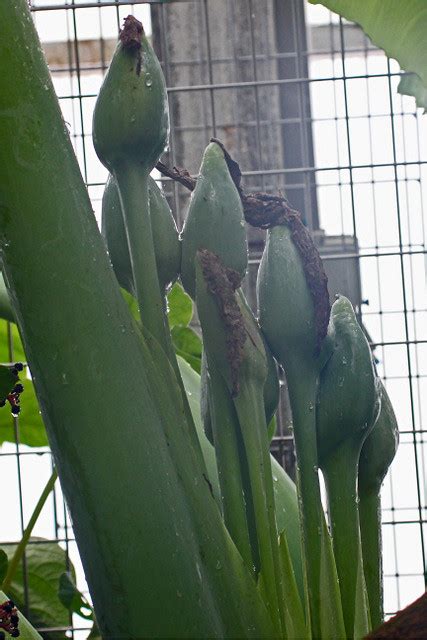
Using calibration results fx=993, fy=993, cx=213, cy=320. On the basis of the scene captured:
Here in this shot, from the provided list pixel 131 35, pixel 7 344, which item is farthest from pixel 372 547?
pixel 7 344

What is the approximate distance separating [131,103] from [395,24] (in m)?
0.24

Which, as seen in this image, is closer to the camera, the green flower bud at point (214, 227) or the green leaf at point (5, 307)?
the green flower bud at point (214, 227)

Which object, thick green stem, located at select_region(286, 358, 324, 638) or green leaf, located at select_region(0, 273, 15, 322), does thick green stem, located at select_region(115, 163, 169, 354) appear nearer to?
thick green stem, located at select_region(286, 358, 324, 638)

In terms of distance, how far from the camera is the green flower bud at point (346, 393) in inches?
17.6

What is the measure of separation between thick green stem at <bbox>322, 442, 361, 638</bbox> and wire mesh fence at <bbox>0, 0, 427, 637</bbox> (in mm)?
653

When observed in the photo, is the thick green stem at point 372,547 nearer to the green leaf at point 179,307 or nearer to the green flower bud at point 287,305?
the green flower bud at point 287,305

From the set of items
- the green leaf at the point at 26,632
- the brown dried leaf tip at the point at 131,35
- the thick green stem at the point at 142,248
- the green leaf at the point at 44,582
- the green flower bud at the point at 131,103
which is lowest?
the green leaf at the point at 44,582

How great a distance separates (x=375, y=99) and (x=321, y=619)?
3.27ft

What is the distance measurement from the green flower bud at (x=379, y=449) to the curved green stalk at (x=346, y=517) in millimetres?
17

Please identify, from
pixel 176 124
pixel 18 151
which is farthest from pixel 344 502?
pixel 176 124

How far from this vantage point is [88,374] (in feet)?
1.21

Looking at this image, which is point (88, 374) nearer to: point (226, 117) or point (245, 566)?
point (245, 566)

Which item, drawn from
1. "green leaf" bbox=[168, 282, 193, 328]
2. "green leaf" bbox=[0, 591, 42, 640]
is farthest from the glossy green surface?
"green leaf" bbox=[168, 282, 193, 328]

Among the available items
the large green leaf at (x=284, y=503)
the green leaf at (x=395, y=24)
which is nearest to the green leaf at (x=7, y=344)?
the large green leaf at (x=284, y=503)
